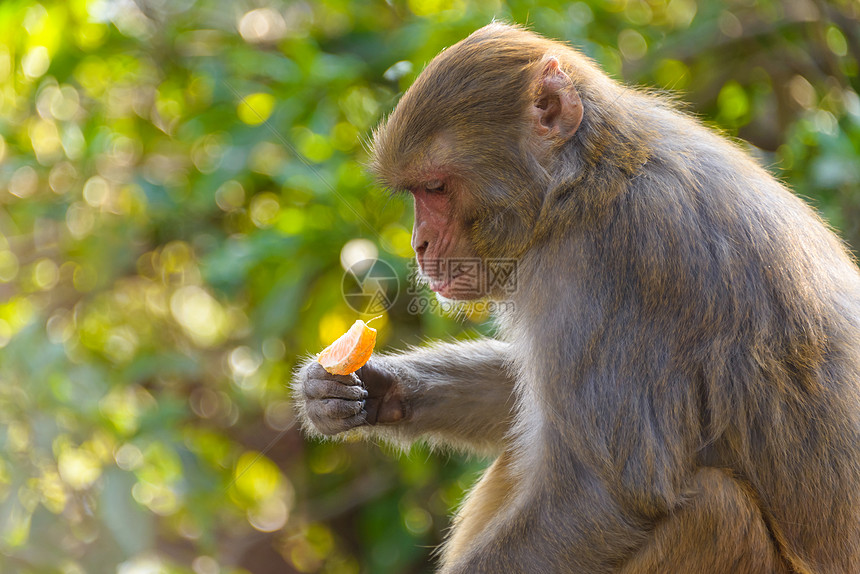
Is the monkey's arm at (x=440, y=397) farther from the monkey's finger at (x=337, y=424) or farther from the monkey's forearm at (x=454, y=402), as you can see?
the monkey's finger at (x=337, y=424)

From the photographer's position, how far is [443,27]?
4402 mm

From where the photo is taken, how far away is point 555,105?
303cm

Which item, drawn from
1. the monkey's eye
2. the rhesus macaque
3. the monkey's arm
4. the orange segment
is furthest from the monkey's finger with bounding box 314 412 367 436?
the monkey's eye

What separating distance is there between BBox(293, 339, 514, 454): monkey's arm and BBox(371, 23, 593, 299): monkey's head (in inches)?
26.3

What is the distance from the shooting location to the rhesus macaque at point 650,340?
2.65 metres

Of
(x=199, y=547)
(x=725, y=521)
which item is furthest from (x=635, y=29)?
(x=199, y=547)

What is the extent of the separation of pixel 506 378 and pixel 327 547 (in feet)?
9.34

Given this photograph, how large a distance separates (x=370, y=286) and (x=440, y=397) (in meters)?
1.22

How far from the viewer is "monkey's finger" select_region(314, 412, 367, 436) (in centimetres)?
346

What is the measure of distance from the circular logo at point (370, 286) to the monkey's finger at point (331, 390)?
4.20ft

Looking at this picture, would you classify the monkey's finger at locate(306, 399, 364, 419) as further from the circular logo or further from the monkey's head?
the circular logo

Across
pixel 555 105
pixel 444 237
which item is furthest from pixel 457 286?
pixel 555 105

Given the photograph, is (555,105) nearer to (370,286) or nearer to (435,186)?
(435,186)

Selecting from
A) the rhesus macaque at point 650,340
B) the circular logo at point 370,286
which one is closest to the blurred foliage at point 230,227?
the circular logo at point 370,286
